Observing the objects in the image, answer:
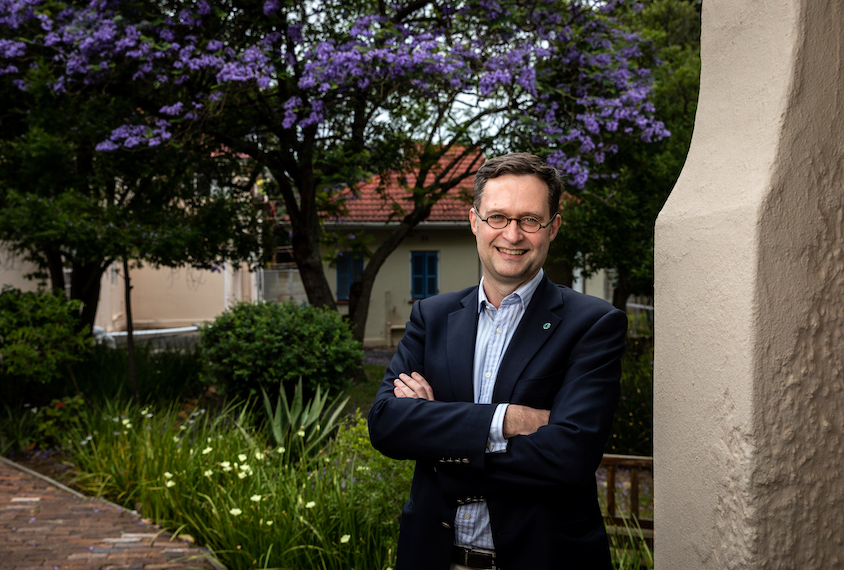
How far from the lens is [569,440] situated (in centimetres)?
177

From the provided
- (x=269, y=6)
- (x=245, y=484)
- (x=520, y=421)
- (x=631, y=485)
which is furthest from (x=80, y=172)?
(x=520, y=421)

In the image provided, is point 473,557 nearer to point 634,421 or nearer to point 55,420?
point 634,421

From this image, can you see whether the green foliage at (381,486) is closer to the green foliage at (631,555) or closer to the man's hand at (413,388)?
the green foliage at (631,555)

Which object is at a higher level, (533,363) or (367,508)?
(533,363)

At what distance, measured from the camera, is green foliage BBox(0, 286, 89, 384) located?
6.01 meters

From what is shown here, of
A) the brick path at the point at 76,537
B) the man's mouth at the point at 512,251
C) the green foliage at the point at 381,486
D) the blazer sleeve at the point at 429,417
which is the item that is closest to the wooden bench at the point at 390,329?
the brick path at the point at 76,537

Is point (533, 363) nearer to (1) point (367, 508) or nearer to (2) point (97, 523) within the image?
(1) point (367, 508)

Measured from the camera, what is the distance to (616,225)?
32.1 feet

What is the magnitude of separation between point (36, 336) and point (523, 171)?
18.9 feet

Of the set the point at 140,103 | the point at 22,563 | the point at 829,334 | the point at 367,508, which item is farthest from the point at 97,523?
the point at 140,103

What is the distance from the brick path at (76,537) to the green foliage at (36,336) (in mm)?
1239

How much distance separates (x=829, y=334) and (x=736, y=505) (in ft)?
1.44

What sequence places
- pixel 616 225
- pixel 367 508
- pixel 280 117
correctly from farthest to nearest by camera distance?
pixel 616 225 < pixel 280 117 < pixel 367 508

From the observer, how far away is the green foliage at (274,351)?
6.55 metres
